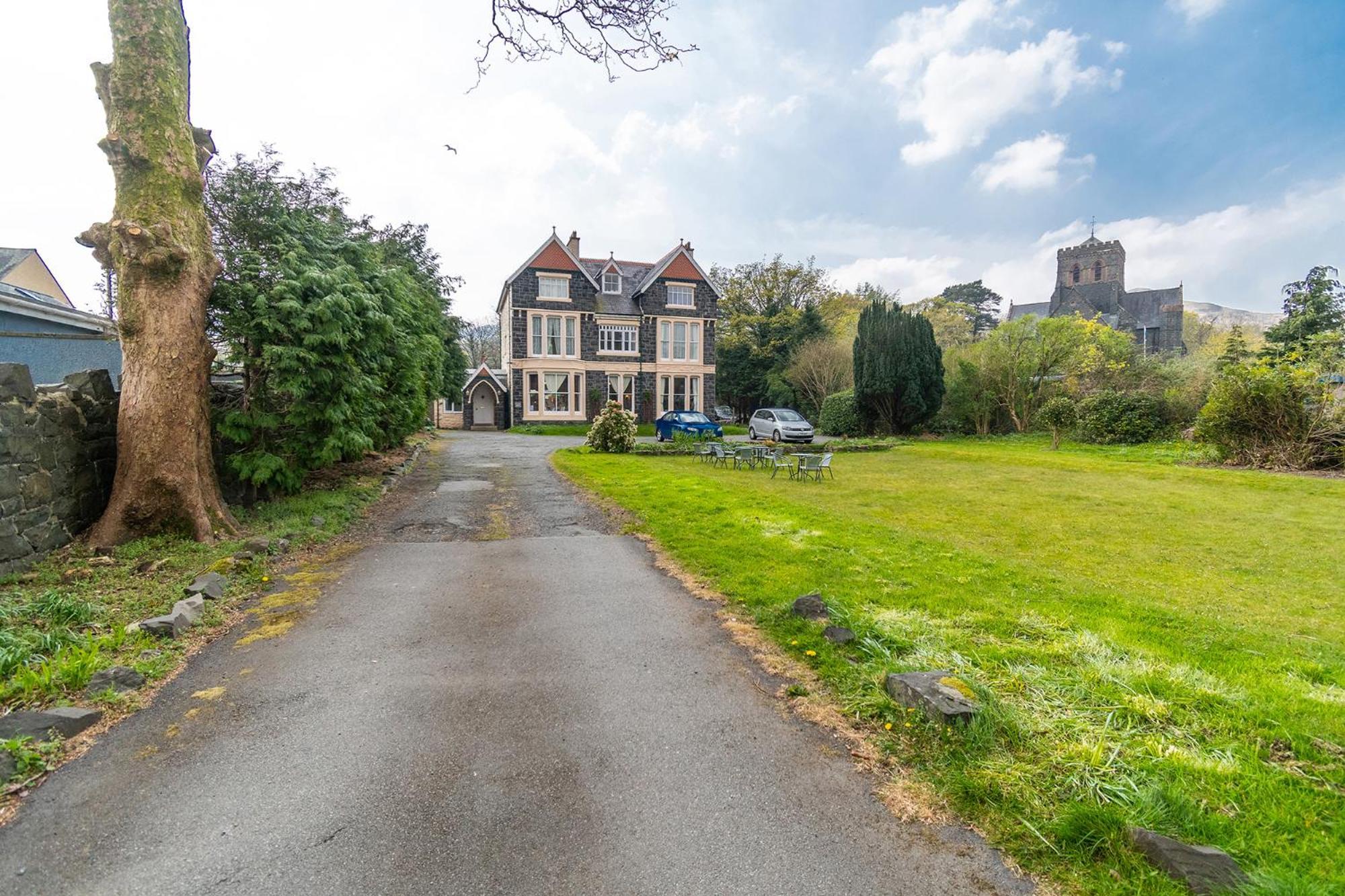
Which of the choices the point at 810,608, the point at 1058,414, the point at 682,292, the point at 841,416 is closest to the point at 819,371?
the point at 841,416

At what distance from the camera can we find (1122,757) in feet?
9.29

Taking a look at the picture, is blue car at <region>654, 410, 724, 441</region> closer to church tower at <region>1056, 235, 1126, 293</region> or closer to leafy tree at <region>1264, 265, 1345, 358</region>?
leafy tree at <region>1264, 265, 1345, 358</region>

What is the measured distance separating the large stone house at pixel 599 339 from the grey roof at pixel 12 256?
1808cm

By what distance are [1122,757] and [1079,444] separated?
2469 centimetres

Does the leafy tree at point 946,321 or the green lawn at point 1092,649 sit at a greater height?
the leafy tree at point 946,321

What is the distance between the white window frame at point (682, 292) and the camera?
35059 mm

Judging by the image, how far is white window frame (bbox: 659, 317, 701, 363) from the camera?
3509cm

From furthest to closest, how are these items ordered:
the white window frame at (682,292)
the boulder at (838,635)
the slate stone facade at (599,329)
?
the white window frame at (682,292) < the slate stone facade at (599,329) < the boulder at (838,635)

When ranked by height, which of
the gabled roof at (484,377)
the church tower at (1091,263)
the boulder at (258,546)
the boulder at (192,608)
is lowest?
the boulder at (192,608)

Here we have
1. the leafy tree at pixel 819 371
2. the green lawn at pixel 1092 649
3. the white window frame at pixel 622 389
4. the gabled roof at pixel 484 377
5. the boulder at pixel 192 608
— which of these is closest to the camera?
the green lawn at pixel 1092 649

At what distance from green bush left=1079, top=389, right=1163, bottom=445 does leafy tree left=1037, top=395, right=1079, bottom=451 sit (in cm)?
75

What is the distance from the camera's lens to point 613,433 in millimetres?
20062

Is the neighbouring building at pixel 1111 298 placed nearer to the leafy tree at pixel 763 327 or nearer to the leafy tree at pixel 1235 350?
the leafy tree at pixel 763 327

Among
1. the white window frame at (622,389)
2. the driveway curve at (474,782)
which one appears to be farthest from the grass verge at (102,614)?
the white window frame at (622,389)
